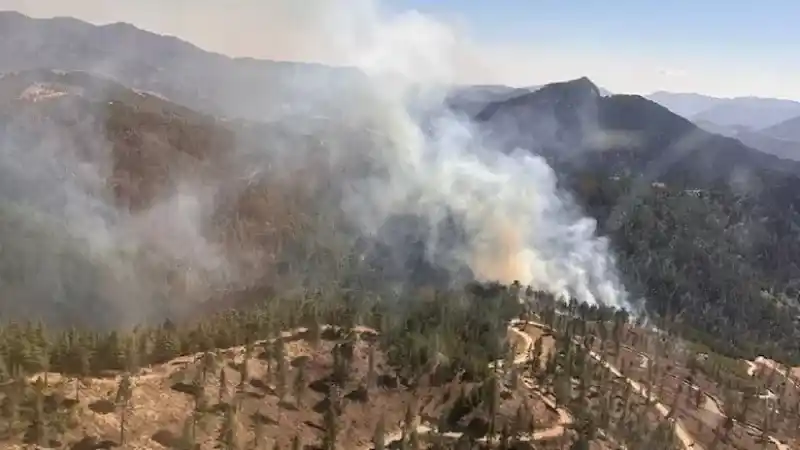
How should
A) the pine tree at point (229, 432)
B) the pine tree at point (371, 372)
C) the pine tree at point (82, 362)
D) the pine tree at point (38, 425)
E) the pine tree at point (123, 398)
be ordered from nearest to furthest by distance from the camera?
the pine tree at point (38, 425) → the pine tree at point (123, 398) → the pine tree at point (229, 432) → the pine tree at point (82, 362) → the pine tree at point (371, 372)

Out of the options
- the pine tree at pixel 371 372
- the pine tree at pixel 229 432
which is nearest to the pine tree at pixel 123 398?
the pine tree at pixel 229 432

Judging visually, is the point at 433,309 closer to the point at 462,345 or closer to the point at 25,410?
the point at 462,345

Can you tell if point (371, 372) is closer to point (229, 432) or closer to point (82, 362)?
point (229, 432)

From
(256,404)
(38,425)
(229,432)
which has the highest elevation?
(38,425)

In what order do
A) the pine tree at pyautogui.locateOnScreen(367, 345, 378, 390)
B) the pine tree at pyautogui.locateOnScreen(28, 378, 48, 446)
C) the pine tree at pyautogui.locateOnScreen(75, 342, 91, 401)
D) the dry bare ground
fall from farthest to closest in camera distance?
the pine tree at pyautogui.locateOnScreen(367, 345, 378, 390) → the pine tree at pyautogui.locateOnScreen(75, 342, 91, 401) → the dry bare ground → the pine tree at pyautogui.locateOnScreen(28, 378, 48, 446)

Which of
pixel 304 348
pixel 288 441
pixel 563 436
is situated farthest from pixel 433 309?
pixel 288 441

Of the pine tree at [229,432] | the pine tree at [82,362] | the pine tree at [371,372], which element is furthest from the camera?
the pine tree at [371,372]

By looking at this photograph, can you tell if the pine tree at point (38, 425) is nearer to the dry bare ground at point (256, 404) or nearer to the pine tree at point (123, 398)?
the dry bare ground at point (256, 404)

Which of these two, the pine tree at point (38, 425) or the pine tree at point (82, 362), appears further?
the pine tree at point (82, 362)

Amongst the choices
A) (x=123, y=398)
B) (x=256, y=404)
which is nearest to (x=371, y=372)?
(x=256, y=404)

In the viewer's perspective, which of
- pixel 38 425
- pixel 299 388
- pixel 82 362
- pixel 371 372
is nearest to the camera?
pixel 38 425

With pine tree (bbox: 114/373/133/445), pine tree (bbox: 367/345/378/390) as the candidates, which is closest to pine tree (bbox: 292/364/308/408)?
pine tree (bbox: 367/345/378/390)

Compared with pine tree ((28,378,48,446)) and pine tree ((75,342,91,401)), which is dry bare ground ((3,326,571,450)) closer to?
pine tree ((75,342,91,401))
